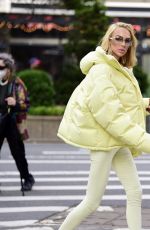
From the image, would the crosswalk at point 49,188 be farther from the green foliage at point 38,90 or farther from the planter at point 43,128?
the green foliage at point 38,90

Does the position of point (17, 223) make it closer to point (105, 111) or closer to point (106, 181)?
point (106, 181)

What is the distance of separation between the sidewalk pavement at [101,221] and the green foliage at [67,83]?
1155cm

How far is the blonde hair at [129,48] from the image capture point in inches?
227

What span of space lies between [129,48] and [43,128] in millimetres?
11163

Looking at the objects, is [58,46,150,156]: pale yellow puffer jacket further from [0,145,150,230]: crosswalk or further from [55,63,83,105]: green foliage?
[55,63,83,105]: green foliage

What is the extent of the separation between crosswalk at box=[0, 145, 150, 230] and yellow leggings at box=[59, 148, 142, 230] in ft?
5.43

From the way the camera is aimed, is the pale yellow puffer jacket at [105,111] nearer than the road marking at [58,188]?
Yes

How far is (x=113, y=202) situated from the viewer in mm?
8781

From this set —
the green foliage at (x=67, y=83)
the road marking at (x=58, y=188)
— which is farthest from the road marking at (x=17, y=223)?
the green foliage at (x=67, y=83)

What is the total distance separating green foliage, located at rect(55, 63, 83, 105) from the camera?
19609 millimetres

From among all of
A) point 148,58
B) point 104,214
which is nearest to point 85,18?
point 148,58

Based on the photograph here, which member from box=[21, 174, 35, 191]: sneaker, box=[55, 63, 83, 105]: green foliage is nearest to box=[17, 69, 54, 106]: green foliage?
box=[55, 63, 83, 105]: green foliage

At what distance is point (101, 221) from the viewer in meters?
7.35

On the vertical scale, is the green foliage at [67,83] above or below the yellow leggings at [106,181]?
below
